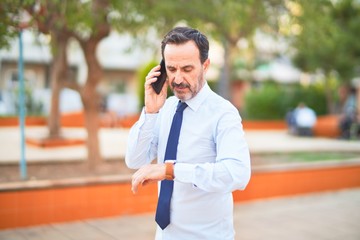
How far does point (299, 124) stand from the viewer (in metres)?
17.7

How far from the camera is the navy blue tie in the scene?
2182 mm

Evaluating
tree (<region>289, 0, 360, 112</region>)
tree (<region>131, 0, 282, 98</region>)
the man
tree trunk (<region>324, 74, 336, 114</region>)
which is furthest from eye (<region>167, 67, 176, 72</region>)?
tree trunk (<region>324, 74, 336, 114</region>)

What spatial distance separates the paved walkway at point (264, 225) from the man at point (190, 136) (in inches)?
120

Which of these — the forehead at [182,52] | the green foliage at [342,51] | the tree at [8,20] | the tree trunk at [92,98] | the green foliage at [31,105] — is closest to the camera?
the forehead at [182,52]

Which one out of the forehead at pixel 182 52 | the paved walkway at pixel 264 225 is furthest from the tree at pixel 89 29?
the forehead at pixel 182 52

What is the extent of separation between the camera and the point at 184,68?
2.06m

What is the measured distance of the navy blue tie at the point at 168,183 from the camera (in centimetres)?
218

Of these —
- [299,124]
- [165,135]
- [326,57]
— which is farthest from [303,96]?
[165,135]

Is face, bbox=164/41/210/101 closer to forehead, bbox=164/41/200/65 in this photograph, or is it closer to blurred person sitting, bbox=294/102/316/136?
forehead, bbox=164/41/200/65

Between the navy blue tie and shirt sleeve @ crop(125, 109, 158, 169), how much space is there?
0.10 meters

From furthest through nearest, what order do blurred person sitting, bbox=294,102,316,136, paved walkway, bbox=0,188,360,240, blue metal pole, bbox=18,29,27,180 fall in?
1. blurred person sitting, bbox=294,102,316,136
2. blue metal pole, bbox=18,29,27,180
3. paved walkway, bbox=0,188,360,240

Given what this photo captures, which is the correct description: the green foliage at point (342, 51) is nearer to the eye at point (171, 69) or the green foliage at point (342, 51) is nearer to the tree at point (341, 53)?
the tree at point (341, 53)

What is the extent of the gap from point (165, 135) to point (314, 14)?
7.73 m

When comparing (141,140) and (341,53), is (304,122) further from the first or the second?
(141,140)
